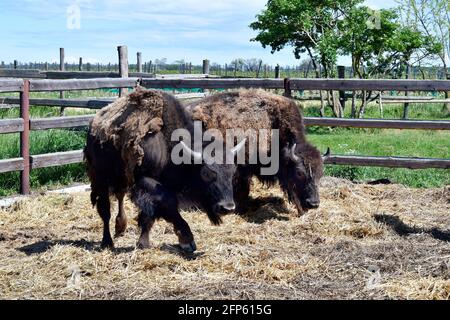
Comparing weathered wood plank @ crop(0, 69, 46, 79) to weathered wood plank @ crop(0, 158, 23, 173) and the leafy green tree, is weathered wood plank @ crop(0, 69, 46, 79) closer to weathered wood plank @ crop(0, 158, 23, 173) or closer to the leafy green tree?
the leafy green tree

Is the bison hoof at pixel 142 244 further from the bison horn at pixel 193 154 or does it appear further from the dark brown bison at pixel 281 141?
the dark brown bison at pixel 281 141

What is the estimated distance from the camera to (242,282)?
19.3ft

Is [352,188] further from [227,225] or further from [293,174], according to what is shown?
[227,225]

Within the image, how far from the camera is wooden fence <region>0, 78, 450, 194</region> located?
9.64 meters

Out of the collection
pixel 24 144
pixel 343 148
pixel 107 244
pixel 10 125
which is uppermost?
pixel 10 125

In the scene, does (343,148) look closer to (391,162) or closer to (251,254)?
(391,162)

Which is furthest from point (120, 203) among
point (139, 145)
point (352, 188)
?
point (352, 188)

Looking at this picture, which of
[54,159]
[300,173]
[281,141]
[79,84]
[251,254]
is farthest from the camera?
[79,84]

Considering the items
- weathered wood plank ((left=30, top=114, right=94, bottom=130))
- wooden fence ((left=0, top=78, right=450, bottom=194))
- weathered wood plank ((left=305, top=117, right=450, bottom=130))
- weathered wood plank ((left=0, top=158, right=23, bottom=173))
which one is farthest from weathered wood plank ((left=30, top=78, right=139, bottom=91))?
weathered wood plank ((left=305, top=117, right=450, bottom=130))

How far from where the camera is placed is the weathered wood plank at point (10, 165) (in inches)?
364

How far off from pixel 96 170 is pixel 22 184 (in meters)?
2.69

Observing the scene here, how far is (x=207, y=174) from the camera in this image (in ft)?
23.0

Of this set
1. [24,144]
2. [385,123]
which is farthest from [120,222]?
[385,123]

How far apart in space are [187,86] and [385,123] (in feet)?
12.3
